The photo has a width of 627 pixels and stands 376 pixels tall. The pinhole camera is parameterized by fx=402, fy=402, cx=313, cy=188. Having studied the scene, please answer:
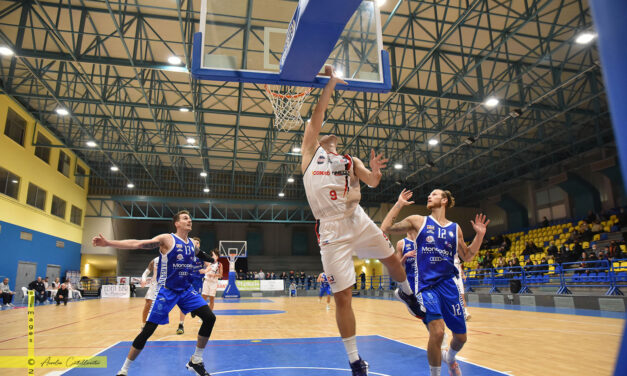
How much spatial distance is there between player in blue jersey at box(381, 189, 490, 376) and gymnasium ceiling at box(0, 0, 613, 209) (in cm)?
393

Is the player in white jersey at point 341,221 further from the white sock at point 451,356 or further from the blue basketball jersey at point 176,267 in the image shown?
the blue basketball jersey at point 176,267

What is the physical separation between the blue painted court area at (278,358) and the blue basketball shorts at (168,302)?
0.67 metres

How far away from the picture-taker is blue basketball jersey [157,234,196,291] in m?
4.81

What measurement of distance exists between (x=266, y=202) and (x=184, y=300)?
27.8 metres

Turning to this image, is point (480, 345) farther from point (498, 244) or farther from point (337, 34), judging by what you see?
point (498, 244)

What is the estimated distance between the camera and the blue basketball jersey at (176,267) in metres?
4.81

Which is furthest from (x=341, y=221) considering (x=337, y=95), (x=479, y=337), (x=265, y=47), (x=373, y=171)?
(x=337, y=95)

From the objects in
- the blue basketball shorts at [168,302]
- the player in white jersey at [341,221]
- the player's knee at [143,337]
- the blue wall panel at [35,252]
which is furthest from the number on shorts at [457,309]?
the blue wall panel at [35,252]

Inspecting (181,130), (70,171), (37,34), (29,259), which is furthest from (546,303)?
(70,171)

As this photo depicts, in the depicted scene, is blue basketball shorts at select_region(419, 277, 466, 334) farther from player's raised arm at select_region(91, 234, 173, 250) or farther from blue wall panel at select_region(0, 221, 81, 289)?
blue wall panel at select_region(0, 221, 81, 289)

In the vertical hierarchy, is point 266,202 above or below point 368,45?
above

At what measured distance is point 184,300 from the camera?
4.84 meters

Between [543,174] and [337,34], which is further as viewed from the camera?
[543,174]

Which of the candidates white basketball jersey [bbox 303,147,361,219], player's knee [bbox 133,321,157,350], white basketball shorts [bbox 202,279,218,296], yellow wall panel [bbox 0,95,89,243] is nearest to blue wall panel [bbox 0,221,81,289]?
yellow wall panel [bbox 0,95,89,243]
